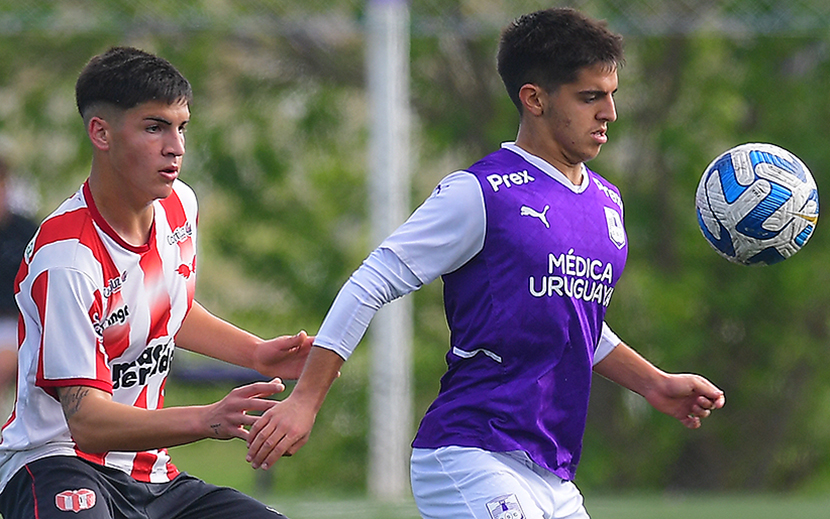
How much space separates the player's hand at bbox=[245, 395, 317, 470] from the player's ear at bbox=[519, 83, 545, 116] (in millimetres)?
1181

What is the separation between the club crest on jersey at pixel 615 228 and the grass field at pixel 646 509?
3525 mm

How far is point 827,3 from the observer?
29.2ft

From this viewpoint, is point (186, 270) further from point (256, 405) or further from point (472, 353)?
point (472, 353)

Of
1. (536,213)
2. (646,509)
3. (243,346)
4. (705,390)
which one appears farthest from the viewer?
(646,509)

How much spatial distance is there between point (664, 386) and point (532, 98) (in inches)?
40.1

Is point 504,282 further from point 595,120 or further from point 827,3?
point 827,3

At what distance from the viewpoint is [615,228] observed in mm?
3670

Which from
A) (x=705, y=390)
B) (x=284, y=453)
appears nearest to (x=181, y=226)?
(x=284, y=453)

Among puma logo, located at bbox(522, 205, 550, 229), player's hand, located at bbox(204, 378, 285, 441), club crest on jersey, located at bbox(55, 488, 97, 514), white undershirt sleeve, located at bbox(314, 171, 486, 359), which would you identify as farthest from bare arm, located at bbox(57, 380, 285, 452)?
puma logo, located at bbox(522, 205, 550, 229)

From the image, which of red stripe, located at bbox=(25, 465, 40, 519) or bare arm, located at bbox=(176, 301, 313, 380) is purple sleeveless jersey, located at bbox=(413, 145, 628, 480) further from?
red stripe, located at bbox=(25, 465, 40, 519)

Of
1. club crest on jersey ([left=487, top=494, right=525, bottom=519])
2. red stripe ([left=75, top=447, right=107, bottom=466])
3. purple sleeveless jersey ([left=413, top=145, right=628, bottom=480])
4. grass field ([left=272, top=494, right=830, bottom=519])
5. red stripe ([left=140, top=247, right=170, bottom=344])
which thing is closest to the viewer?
club crest on jersey ([left=487, top=494, right=525, bottom=519])

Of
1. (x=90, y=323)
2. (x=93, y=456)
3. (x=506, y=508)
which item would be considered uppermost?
(x=90, y=323)

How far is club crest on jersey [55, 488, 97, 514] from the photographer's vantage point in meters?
3.28

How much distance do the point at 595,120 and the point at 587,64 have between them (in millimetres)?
169
